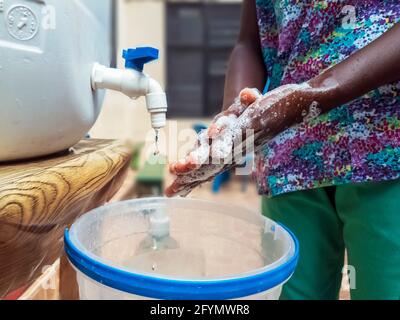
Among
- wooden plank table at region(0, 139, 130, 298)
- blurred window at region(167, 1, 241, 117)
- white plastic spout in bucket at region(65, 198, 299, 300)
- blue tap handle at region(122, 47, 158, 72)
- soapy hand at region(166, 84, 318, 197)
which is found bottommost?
white plastic spout in bucket at region(65, 198, 299, 300)

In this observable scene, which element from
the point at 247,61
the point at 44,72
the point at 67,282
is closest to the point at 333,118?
the point at 247,61

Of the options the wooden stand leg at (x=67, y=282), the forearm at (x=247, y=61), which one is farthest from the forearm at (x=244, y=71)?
the wooden stand leg at (x=67, y=282)

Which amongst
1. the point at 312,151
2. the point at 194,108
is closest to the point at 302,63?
the point at 312,151

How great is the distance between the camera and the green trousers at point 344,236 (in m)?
0.47

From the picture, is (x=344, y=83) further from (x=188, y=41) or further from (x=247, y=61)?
(x=188, y=41)

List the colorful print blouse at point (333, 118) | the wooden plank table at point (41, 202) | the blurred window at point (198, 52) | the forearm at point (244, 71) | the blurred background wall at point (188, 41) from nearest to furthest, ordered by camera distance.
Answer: the wooden plank table at point (41, 202) → the colorful print blouse at point (333, 118) → the forearm at point (244, 71) → the blurred background wall at point (188, 41) → the blurred window at point (198, 52)

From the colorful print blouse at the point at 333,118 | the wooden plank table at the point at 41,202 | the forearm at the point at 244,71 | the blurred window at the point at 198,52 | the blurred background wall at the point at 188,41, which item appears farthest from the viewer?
the blurred window at the point at 198,52

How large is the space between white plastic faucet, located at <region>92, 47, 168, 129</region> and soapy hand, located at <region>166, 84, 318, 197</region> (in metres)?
0.10

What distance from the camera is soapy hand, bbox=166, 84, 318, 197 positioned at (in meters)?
0.39

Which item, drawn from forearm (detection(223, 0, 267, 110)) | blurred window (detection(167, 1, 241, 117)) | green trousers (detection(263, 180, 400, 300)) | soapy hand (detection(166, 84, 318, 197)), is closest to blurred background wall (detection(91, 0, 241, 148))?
blurred window (detection(167, 1, 241, 117))

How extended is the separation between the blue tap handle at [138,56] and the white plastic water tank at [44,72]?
0.05m

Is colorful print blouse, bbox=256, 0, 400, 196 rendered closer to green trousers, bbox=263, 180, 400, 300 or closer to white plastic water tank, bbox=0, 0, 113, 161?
green trousers, bbox=263, 180, 400, 300

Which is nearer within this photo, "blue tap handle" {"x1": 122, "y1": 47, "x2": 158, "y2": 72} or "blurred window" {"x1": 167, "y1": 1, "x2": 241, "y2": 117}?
"blue tap handle" {"x1": 122, "y1": 47, "x2": 158, "y2": 72}

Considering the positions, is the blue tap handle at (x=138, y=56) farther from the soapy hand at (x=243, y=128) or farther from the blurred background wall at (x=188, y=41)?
the blurred background wall at (x=188, y=41)
